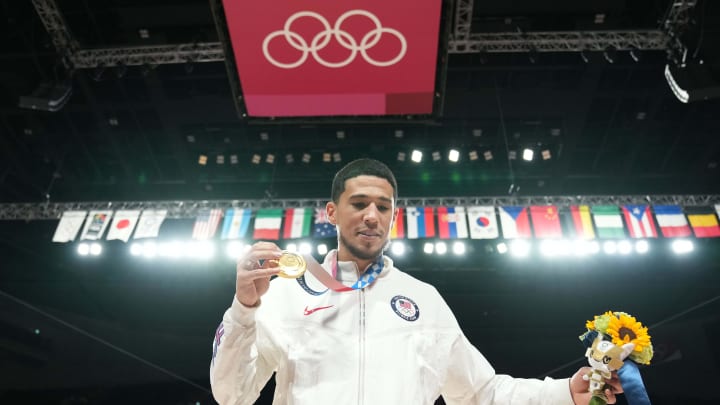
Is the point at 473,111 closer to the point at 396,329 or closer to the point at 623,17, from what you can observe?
the point at 623,17

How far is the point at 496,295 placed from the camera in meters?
11.1

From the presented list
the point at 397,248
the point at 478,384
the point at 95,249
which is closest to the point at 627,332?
the point at 478,384

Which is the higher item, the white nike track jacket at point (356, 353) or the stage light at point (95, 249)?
the stage light at point (95, 249)

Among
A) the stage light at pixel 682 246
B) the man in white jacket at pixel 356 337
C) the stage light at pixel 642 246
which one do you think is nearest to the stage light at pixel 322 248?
the stage light at pixel 642 246

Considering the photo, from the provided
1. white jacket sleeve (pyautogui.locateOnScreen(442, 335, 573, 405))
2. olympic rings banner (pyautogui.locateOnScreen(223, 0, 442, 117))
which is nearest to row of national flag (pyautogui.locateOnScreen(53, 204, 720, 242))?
olympic rings banner (pyautogui.locateOnScreen(223, 0, 442, 117))

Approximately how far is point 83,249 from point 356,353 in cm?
976

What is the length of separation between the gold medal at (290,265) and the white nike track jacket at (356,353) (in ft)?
0.52

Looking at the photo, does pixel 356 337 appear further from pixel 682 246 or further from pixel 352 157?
pixel 682 246

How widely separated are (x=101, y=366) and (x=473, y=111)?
876cm

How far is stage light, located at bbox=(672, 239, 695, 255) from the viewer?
8875mm

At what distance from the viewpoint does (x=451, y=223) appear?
903cm

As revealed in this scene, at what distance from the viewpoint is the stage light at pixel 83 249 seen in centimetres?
967

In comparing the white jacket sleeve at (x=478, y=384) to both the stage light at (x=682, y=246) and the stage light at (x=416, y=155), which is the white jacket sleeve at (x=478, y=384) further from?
the stage light at (x=682, y=246)

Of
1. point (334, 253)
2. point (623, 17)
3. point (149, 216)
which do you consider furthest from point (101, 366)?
point (623, 17)
